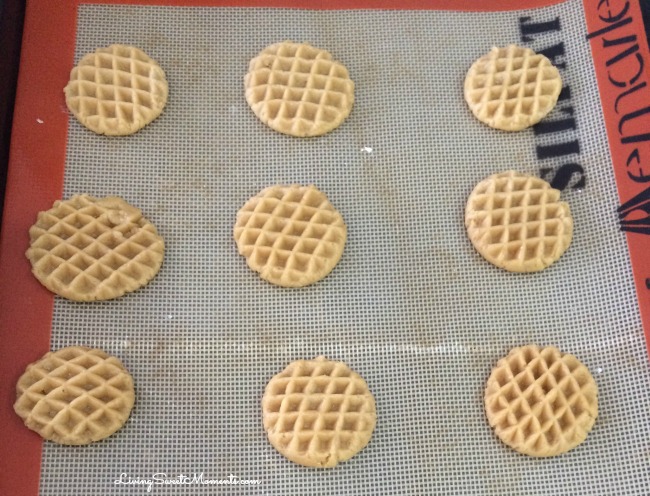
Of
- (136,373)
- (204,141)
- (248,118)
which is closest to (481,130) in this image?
(248,118)

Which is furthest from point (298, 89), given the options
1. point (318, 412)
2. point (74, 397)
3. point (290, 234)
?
point (74, 397)

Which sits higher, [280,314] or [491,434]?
[280,314]

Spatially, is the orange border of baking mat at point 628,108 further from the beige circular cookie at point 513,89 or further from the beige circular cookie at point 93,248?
the beige circular cookie at point 93,248

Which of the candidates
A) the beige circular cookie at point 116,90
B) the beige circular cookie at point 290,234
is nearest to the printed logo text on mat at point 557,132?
the beige circular cookie at point 290,234

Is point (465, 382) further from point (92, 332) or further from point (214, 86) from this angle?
point (214, 86)

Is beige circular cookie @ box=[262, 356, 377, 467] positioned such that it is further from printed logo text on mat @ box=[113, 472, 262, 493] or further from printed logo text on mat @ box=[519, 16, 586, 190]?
printed logo text on mat @ box=[519, 16, 586, 190]
